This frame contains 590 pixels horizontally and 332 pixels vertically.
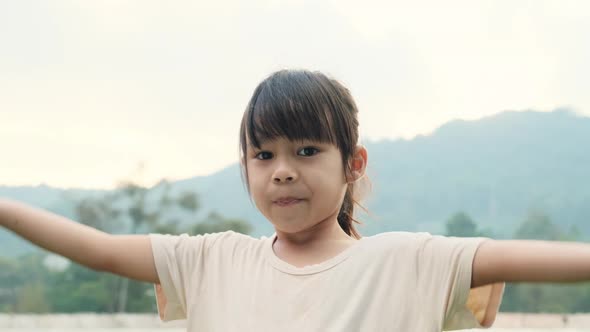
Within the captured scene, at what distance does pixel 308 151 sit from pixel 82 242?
0.77 feet

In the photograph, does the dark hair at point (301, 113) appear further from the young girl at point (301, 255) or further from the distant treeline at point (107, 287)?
the distant treeline at point (107, 287)

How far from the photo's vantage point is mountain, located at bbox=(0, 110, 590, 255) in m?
7.11

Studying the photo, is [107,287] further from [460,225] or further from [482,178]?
[482,178]

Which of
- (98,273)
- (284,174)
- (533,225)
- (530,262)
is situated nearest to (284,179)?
(284,174)

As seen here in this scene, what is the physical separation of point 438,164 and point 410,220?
2.50 ft

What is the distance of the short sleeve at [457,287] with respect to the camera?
71cm

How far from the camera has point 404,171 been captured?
779 cm

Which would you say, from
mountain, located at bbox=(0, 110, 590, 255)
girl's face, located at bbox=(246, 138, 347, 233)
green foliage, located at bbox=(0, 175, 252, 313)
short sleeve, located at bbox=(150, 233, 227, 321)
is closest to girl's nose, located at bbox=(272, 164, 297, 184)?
girl's face, located at bbox=(246, 138, 347, 233)

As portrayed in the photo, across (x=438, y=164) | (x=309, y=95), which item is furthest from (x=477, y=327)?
(x=438, y=164)

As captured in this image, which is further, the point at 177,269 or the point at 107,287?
the point at 107,287

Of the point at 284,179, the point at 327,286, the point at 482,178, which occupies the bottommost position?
the point at 482,178

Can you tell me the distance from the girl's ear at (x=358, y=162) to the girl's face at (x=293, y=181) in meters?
0.05

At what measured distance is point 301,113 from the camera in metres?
0.81

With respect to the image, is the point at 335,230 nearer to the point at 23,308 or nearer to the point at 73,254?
the point at 73,254
